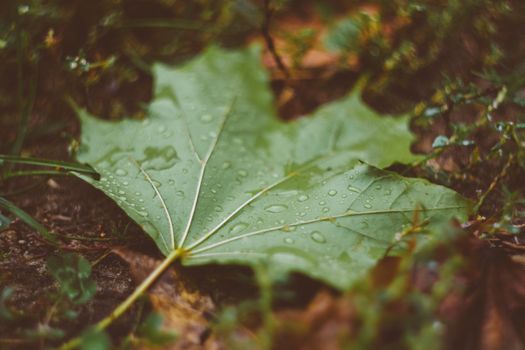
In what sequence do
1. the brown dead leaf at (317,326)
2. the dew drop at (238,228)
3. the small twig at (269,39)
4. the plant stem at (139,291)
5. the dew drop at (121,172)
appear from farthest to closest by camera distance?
1. the small twig at (269,39)
2. the dew drop at (121,172)
3. the dew drop at (238,228)
4. the plant stem at (139,291)
5. the brown dead leaf at (317,326)

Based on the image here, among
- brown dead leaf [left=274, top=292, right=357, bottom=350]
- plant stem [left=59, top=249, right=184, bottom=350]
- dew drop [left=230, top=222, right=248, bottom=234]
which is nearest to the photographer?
brown dead leaf [left=274, top=292, right=357, bottom=350]

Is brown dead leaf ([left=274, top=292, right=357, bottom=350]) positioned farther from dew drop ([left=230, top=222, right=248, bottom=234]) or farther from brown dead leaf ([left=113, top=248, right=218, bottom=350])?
dew drop ([left=230, top=222, right=248, bottom=234])

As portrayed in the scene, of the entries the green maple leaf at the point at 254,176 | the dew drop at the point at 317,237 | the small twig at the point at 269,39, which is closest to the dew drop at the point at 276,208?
the green maple leaf at the point at 254,176

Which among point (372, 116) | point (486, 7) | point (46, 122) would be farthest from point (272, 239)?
point (486, 7)

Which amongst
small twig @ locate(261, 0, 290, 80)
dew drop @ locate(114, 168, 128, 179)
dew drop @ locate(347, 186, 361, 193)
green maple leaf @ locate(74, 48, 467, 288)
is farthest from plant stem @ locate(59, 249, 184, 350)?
small twig @ locate(261, 0, 290, 80)

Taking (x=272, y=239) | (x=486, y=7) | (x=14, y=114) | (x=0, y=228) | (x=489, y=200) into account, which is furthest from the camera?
(x=486, y=7)

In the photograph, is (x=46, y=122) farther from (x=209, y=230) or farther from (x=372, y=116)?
(x=372, y=116)

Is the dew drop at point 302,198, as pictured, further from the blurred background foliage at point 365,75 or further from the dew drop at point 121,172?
the dew drop at point 121,172
